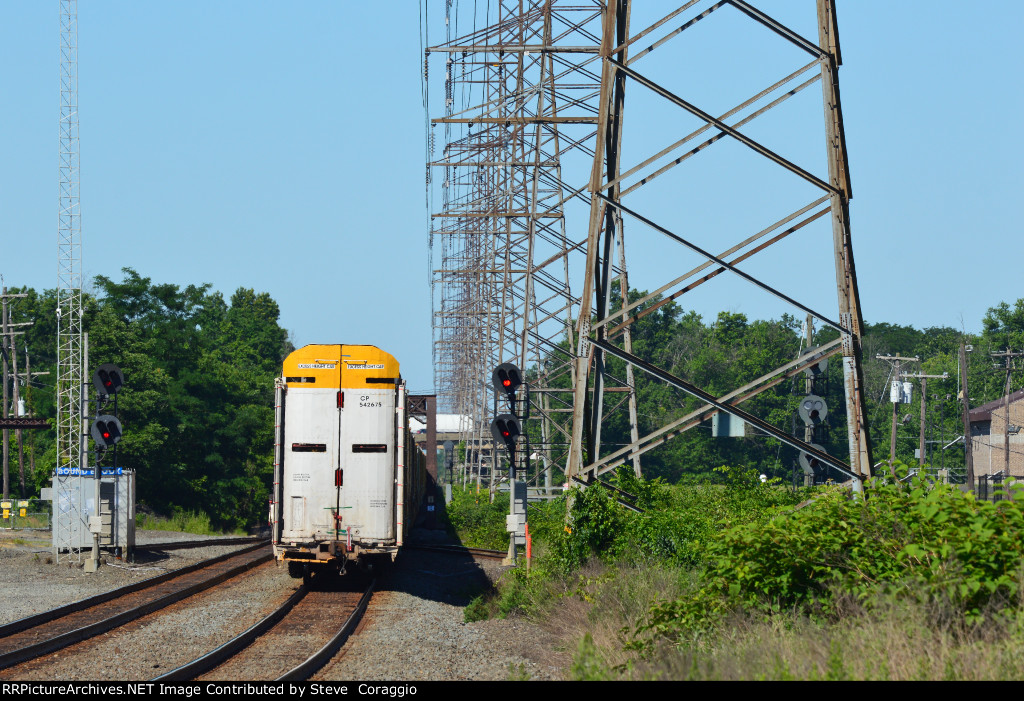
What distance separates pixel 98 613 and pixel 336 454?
4734 mm

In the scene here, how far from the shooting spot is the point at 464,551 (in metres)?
29.9

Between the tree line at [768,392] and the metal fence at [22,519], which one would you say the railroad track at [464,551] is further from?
the tree line at [768,392]

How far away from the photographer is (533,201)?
30.8 meters

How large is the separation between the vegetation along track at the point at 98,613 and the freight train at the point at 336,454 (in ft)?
8.46

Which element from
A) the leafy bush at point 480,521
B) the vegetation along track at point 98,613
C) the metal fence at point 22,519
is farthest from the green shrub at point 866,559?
the metal fence at point 22,519

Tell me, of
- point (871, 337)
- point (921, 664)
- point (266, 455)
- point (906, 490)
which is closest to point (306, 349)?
point (906, 490)

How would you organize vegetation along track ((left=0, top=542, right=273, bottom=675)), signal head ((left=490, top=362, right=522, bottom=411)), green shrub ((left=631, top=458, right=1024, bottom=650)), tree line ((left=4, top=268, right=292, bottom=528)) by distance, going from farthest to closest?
tree line ((left=4, top=268, right=292, bottom=528)) < signal head ((left=490, top=362, right=522, bottom=411)) < vegetation along track ((left=0, top=542, right=273, bottom=675)) < green shrub ((left=631, top=458, right=1024, bottom=650))

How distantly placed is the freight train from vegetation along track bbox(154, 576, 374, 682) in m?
1.16

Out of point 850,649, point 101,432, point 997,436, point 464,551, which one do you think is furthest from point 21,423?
point 997,436

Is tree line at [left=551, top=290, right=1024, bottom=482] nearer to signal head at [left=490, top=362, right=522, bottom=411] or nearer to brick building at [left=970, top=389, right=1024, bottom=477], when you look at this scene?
brick building at [left=970, top=389, right=1024, bottom=477]

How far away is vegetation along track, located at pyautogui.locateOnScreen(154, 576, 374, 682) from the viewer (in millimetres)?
11469

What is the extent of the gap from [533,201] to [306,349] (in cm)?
1316

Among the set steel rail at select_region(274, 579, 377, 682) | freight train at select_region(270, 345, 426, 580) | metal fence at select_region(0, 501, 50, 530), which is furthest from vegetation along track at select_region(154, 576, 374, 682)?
metal fence at select_region(0, 501, 50, 530)

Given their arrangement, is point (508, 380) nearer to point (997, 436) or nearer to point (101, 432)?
point (101, 432)
